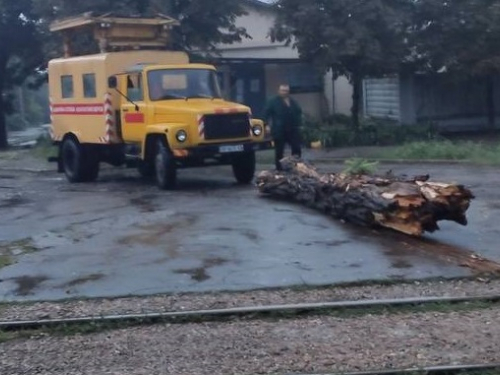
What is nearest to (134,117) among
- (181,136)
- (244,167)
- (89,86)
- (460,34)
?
(181,136)

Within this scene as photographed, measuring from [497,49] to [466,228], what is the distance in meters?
15.9

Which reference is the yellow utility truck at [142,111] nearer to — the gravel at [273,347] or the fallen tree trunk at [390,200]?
the fallen tree trunk at [390,200]

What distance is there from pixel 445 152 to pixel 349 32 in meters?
4.61

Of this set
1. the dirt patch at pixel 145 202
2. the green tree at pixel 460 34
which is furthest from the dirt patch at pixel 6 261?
the green tree at pixel 460 34

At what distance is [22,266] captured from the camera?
1316 cm

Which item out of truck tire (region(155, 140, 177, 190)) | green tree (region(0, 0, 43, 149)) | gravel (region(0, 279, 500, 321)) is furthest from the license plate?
green tree (region(0, 0, 43, 149))

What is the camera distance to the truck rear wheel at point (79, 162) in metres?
23.5

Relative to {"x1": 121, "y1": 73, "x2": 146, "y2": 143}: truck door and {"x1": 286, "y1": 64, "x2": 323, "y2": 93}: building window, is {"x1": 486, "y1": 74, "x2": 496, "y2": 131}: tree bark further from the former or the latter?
{"x1": 121, "y1": 73, "x2": 146, "y2": 143}: truck door

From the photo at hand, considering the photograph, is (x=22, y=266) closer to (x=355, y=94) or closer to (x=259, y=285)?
(x=259, y=285)

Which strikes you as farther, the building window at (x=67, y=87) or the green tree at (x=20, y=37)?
the green tree at (x=20, y=37)

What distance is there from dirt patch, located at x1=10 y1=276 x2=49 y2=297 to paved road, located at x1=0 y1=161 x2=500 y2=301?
1cm

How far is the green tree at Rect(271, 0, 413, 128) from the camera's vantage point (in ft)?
92.5

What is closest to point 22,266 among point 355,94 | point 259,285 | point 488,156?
point 259,285

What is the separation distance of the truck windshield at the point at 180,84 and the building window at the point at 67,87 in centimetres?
314
